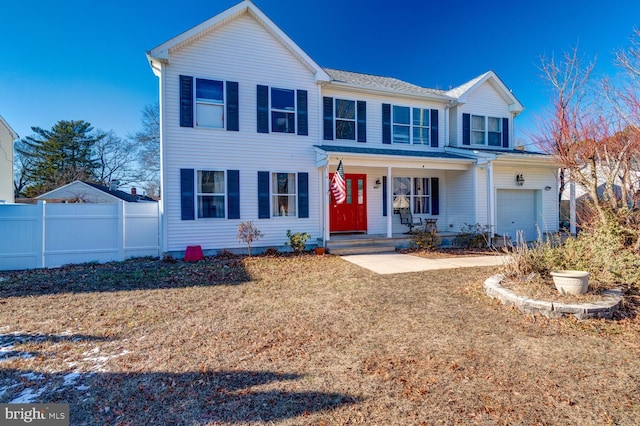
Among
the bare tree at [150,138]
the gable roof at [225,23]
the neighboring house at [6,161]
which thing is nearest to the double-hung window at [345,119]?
the gable roof at [225,23]

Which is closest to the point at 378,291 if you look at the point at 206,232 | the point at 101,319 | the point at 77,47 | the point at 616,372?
the point at 616,372

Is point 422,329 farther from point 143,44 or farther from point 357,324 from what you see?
point 143,44

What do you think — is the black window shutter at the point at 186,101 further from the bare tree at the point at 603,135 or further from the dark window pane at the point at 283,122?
the bare tree at the point at 603,135

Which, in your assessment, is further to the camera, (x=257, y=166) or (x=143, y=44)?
(x=143, y=44)

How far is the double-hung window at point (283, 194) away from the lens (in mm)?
10734

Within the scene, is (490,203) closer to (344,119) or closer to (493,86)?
(493,86)

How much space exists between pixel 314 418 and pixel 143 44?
49.7 ft

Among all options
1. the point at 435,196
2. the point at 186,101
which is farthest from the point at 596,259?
the point at 186,101

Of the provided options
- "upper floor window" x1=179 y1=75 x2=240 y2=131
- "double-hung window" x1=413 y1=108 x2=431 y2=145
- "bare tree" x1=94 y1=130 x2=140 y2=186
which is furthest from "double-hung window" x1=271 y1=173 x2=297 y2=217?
"bare tree" x1=94 y1=130 x2=140 y2=186

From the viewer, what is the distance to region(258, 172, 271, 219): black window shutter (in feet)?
34.3

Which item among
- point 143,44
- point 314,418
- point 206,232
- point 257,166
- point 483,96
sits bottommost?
point 314,418

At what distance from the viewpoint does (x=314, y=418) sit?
2.41 metres

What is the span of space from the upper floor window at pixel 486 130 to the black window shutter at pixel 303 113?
765 cm

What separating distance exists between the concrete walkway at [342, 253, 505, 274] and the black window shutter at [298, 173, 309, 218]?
2.23 m
